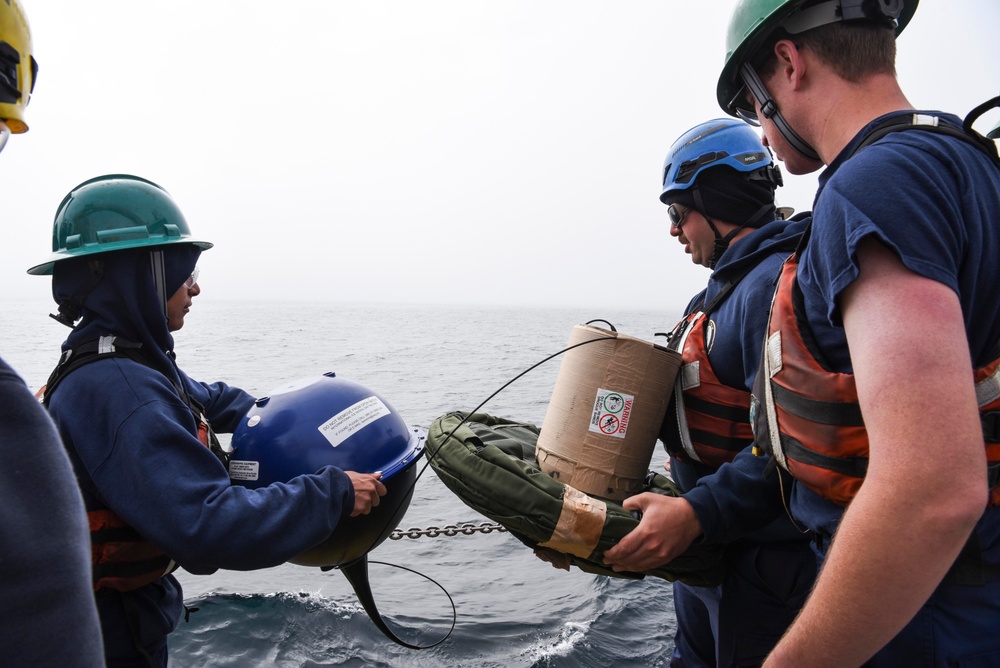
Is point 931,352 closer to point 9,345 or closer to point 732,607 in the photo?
point 732,607

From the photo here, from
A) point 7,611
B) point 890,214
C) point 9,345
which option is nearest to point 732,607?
point 890,214

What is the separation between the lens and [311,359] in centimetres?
2448

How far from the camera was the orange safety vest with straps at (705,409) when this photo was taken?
96.7 inches

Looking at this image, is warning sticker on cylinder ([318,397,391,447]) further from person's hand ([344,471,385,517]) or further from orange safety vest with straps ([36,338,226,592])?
orange safety vest with straps ([36,338,226,592])

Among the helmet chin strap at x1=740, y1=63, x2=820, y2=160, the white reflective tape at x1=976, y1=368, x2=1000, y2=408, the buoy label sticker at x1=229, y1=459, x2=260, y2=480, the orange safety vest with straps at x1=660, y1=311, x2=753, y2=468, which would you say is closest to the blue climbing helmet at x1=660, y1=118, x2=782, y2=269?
the orange safety vest with straps at x1=660, y1=311, x2=753, y2=468

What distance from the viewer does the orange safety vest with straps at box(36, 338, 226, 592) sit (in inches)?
88.3

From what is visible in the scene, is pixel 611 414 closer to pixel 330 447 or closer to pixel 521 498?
pixel 521 498

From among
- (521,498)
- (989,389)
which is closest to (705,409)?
(521,498)

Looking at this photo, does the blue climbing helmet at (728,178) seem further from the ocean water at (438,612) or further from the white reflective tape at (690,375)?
the ocean water at (438,612)

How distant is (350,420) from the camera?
8.80 ft

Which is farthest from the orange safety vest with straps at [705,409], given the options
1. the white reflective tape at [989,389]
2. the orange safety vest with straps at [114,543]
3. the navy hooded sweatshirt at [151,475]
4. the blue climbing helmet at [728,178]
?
the orange safety vest with straps at [114,543]

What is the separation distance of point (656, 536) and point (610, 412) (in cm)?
48

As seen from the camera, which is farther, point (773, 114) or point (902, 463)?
point (773, 114)

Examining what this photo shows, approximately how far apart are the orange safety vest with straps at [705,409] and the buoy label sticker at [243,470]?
1.71m
